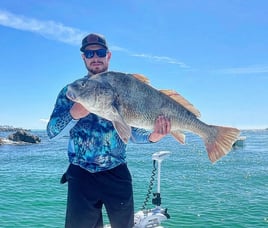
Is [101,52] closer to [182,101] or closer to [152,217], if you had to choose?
[182,101]

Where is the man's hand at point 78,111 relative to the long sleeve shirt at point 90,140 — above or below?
above

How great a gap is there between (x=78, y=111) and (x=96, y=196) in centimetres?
115

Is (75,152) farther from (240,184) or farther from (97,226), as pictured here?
(240,184)

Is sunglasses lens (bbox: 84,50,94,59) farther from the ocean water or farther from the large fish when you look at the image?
the ocean water

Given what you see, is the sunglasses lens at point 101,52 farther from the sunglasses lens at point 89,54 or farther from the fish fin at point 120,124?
the fish fin at point 120,124

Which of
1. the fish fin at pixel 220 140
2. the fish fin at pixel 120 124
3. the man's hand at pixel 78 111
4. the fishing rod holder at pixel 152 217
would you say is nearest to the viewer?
the fish fin at pixel 120 124

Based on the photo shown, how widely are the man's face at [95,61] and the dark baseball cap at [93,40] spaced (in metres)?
0.04

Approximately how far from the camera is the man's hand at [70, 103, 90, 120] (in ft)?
13.3

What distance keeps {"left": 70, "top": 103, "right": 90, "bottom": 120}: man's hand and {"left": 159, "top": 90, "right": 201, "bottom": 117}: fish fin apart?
946 millimetres

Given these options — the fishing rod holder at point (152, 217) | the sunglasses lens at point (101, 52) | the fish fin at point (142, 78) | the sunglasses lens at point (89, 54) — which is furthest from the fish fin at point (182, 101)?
the fishing rod holder at point (152, 217)

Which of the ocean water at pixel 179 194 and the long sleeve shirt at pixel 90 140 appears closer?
the long sleeve shirt at pixel 90 140

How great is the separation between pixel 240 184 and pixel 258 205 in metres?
6.18

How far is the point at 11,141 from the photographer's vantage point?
68.8 m

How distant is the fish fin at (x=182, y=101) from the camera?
425cm
